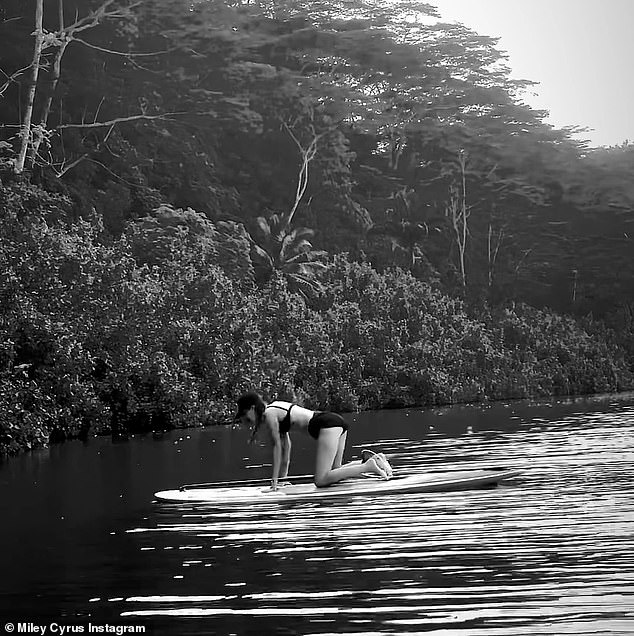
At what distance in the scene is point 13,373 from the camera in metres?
24.2

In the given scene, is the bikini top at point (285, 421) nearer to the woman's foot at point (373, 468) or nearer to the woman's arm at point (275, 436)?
the woman's arm at point (275, 436)

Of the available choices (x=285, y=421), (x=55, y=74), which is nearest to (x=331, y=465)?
(x=285, y=421)

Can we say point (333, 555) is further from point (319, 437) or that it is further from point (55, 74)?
point (55, 74)

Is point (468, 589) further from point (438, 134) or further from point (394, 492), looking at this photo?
point (438, 134)

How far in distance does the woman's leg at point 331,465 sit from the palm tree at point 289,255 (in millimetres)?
32107

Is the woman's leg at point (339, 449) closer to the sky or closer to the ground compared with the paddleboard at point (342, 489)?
closer to the sky

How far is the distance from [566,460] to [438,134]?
4215cm

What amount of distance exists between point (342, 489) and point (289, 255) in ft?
122

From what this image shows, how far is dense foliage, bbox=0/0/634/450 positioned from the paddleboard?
9.18 metres

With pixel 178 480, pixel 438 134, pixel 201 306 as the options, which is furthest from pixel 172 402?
pixel 438 134

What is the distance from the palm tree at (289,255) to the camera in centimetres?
4859

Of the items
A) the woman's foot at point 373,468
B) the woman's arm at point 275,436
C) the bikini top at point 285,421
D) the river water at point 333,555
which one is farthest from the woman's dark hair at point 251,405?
the woman's foot at point 373,468

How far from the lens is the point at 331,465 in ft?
49.4

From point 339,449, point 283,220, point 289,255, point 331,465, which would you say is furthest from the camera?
point 283,220
